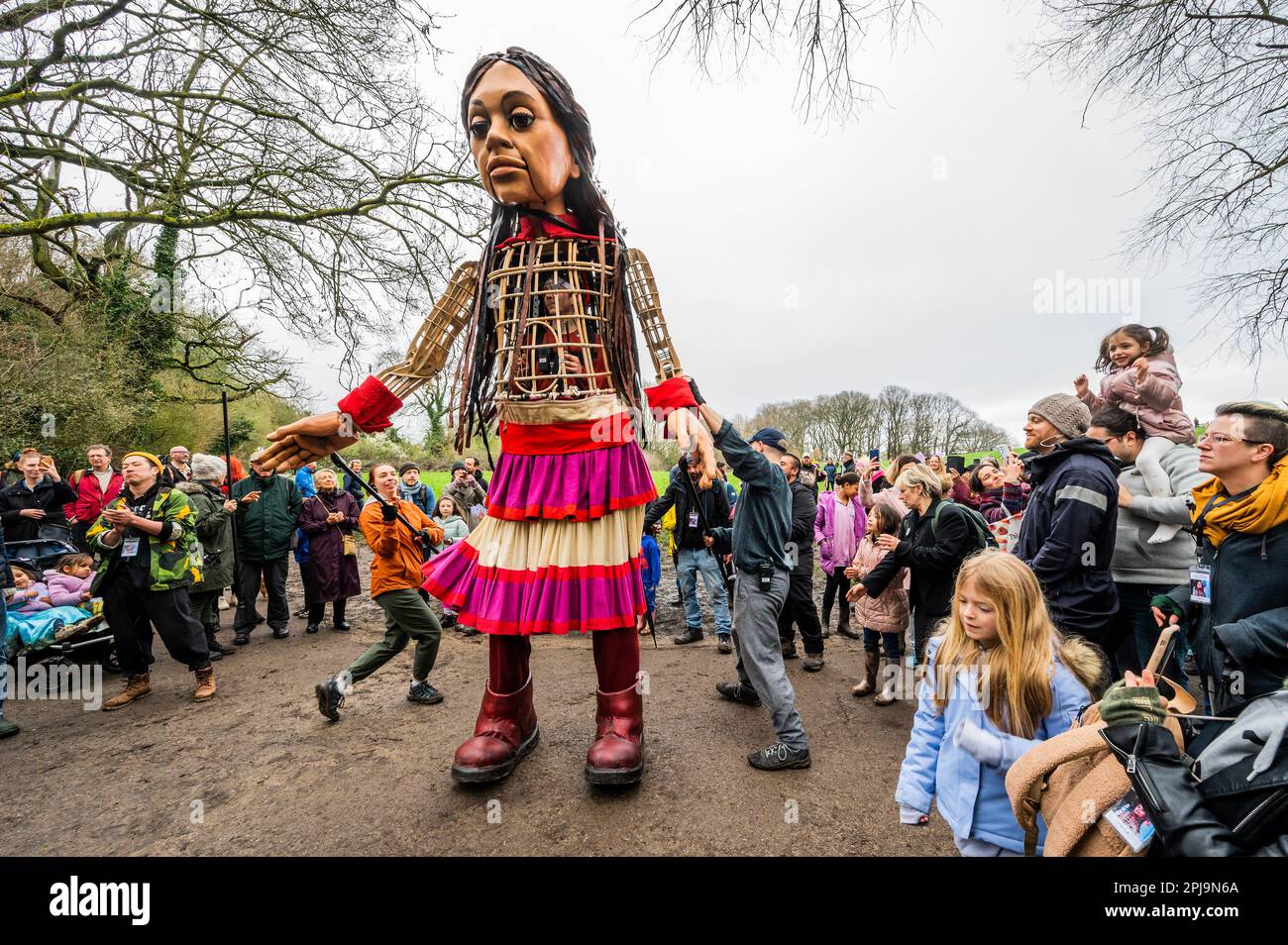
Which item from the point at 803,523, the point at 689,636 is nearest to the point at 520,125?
the point at 803,523

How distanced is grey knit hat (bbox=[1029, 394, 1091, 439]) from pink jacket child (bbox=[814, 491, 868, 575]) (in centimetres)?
283

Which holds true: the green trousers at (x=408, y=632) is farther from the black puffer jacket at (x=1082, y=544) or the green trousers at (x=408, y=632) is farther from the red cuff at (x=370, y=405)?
the black puffer jacket at (x=1082, y=544)

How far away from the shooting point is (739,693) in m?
3.65

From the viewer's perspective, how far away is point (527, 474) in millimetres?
2619

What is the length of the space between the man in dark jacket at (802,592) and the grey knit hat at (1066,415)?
5.46 ft

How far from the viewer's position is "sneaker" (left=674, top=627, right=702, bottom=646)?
5315 millimetres

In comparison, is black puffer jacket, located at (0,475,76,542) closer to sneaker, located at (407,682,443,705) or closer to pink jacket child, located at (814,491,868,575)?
sneaker, located at (407,682,443,705)

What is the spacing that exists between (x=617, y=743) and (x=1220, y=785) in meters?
1.97

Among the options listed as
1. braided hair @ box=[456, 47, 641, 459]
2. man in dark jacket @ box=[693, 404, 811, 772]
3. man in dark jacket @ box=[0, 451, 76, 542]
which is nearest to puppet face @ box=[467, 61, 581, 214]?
braided hair @ box=[456, 47, 641, 459]

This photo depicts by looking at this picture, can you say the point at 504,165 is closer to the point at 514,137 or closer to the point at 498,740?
the point at 514,137

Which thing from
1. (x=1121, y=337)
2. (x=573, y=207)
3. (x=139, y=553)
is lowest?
(x=139, y=553)

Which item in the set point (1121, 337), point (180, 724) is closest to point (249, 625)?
point (180, 724)
